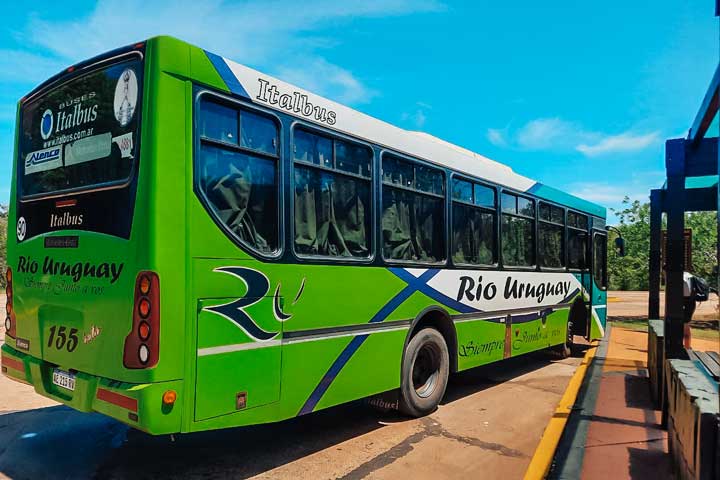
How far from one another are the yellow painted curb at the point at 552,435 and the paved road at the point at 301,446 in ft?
0.29

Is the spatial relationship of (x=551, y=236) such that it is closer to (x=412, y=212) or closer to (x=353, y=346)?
(x=412, y=212)

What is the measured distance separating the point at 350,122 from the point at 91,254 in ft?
8.45

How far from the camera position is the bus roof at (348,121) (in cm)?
415

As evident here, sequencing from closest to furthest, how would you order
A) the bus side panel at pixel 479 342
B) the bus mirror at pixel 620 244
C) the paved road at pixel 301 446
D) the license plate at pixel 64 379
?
the license plate at pixel 64 379 → the paved road at pixel 301 446 → the bus side panel at pixel 479 342 → the bus mirror at pixel 620 244

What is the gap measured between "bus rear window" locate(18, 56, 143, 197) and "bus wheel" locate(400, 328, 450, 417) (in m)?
3.46

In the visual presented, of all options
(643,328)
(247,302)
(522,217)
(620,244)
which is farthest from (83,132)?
(643,328)

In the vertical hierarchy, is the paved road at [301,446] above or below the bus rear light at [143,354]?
below

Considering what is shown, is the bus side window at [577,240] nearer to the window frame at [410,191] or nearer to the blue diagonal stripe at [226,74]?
the window frame at [410,191]

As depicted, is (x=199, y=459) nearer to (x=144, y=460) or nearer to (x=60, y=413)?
(x=144, y=460)

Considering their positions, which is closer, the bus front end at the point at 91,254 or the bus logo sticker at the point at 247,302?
the bus front end at the point at 91,254

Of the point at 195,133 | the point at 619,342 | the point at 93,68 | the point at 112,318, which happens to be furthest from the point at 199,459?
the point at 619,342

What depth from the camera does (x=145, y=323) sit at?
3.52 metres

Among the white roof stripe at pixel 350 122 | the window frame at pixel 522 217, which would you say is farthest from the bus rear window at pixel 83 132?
the window frame at pixel 522 217

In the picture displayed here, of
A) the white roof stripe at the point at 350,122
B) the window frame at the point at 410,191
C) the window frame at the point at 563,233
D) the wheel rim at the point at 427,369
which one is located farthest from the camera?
the window frame at the point at 563,233
